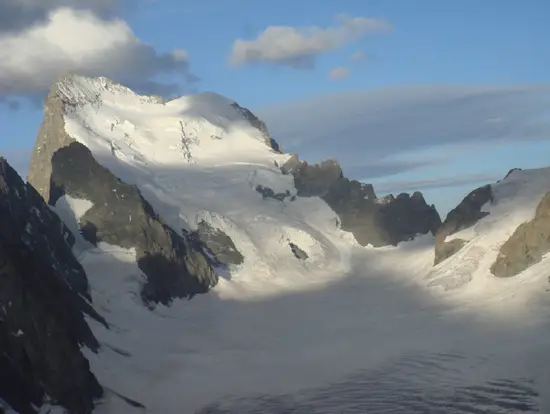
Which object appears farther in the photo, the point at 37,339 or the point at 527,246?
the point at 527,246

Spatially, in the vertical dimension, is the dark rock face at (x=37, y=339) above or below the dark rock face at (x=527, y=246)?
below

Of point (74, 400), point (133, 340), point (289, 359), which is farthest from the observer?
point (133, 340)

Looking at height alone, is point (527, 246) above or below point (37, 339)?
above

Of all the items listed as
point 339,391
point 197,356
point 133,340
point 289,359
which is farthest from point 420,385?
point 133,340

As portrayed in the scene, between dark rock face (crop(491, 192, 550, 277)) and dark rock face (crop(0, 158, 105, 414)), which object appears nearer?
dark rock face (crop(0, 158, 105, 414))

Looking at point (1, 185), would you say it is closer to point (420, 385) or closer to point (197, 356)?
point (197, 356)

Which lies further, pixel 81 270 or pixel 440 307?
pixel 440 307

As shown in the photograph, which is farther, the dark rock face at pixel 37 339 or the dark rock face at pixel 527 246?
the dark rock face at pixel 527 246

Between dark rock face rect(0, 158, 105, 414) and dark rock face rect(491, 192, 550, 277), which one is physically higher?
dark rock face rect(491, 192, 550, 277)
